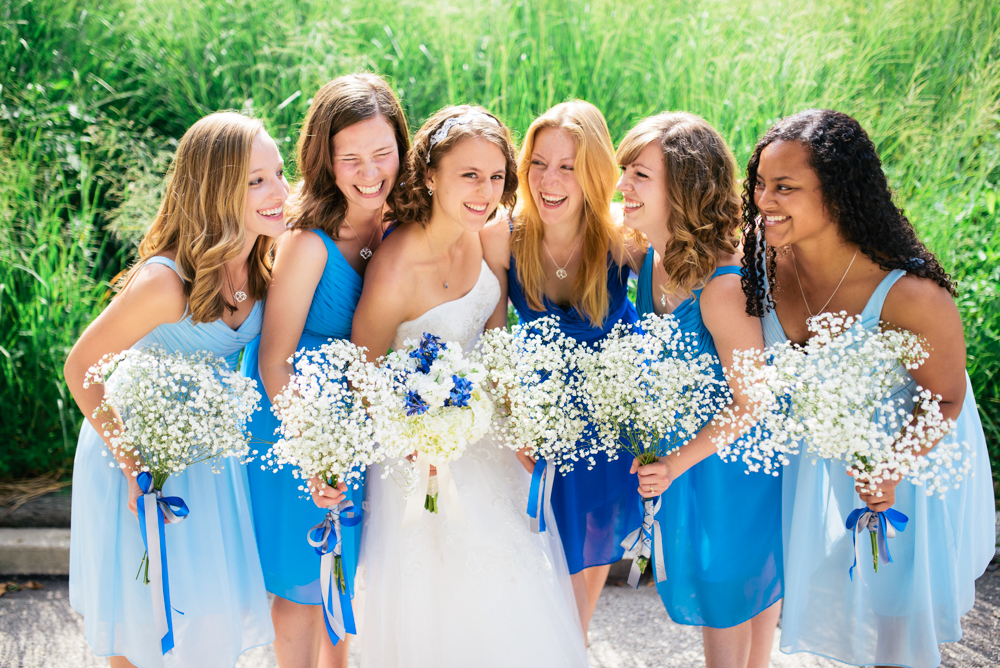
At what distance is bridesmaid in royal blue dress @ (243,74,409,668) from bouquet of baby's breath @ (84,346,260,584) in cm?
36

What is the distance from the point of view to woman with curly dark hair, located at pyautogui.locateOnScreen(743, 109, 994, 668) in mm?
2264

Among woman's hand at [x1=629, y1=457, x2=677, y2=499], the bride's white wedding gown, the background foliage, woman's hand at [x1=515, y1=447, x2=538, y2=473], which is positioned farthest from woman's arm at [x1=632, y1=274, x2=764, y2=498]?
the background foliage

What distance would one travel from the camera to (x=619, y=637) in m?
3.51

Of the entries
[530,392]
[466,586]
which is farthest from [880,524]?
[466,586]

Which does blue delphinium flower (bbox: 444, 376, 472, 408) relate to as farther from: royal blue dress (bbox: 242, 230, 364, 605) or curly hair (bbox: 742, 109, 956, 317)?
curly hair (bbox: 742, 109, 956, 317)

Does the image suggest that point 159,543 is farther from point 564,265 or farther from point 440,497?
point 564,265

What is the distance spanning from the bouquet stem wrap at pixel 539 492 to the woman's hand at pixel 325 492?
67 cm

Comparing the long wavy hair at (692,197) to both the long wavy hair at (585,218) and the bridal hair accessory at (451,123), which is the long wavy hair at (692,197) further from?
the bridal hair accessory at (451,123)

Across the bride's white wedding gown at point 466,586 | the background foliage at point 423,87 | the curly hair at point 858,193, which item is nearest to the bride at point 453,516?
the bride's white wedding gown at point 466,586

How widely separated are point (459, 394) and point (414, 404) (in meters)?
0.14

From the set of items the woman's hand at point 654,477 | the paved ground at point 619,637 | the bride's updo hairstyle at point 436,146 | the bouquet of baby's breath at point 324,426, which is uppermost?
the bride's updo hairstyle at point 436,146

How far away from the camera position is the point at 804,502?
253 cm

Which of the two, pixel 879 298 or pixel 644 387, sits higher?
pixel 879 298

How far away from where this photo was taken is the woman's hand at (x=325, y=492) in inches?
90.7
